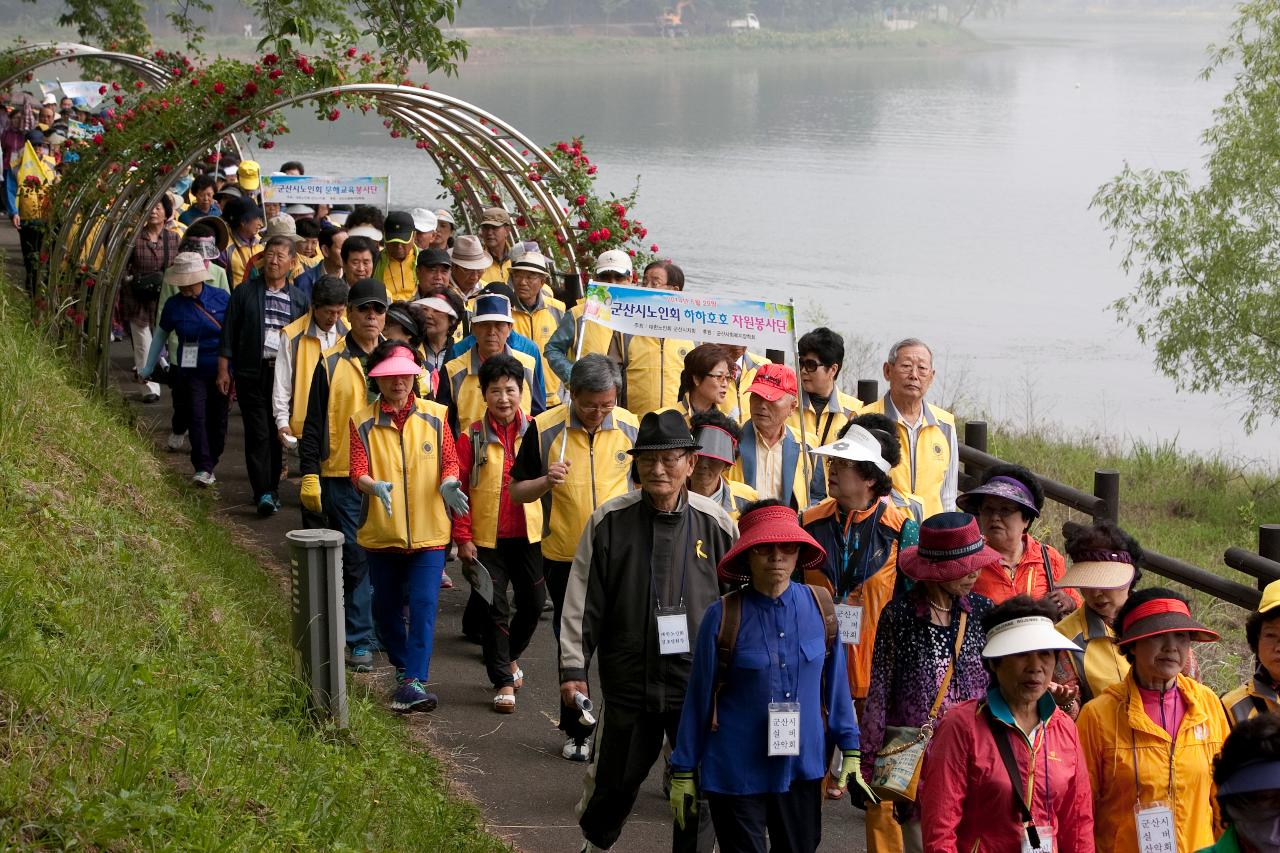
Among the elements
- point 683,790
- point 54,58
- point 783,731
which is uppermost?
point 54,58

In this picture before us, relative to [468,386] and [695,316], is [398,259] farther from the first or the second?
[695,316]

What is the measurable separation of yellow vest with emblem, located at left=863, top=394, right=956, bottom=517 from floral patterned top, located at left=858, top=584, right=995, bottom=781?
224 centimetres

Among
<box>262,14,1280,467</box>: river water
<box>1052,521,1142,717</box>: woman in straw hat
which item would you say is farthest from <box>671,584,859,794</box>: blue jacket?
<box>262,14,1280,467</box>: river water

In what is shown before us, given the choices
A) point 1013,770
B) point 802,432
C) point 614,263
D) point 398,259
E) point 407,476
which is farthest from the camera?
point 398,259

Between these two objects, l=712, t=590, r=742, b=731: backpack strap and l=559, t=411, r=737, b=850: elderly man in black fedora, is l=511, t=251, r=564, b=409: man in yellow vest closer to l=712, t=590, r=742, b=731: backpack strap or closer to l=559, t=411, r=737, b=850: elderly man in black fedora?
l=559, t=411, r=737, b=850: elderly man in black fedora

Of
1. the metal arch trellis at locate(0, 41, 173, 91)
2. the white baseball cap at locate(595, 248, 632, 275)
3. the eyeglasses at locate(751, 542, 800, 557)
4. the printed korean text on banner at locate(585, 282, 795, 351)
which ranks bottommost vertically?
the eyeglasses at locate(751, 542, 800, 557)

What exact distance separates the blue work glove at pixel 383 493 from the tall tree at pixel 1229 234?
47.8 feet

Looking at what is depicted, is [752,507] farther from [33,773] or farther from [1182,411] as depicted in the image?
[1182,411]

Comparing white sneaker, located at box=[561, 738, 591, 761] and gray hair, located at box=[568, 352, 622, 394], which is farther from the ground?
gray hair, located at box=[568, 352, 622, 394]

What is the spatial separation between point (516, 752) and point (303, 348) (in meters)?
3.59

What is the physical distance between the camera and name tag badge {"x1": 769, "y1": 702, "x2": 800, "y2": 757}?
516 centimetres

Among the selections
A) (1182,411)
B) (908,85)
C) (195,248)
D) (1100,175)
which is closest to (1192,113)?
(1100,175)

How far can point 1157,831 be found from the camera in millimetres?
4797

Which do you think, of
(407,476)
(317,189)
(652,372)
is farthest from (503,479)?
(317,189)
